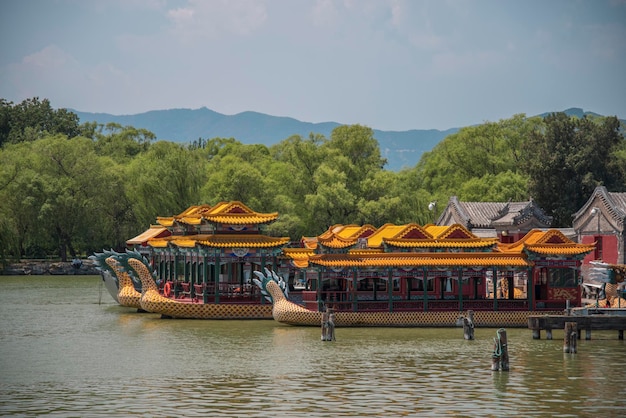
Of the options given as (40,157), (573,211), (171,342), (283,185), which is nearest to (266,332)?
(171,342)

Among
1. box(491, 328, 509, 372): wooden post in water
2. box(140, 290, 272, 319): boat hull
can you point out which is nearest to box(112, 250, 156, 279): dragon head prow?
box(140, 290, 272, 319): boat hull

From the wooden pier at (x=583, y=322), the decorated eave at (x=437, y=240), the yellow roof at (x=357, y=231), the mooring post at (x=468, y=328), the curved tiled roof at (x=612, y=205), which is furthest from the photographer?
the curved tiled roof at (x=612, y=205)

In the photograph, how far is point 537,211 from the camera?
88.0m

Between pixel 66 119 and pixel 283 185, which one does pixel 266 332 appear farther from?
pixel 66 119

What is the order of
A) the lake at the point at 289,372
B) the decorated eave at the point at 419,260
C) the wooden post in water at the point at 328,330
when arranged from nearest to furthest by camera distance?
1. the lake at the point at 289,372
2. the wooden post in water at the point at 328,330
3. the decorated eave at the point at 419,260

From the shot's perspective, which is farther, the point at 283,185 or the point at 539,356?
the point at 283,185

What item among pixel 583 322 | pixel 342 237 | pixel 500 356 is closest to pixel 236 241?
pixel 342 237

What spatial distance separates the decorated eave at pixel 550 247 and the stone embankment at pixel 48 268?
69400mm

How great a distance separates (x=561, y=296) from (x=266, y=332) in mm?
15874

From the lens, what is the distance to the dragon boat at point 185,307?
62.9 m

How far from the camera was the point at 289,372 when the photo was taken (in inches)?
1676

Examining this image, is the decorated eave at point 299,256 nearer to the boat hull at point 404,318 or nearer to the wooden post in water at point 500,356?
the boat hull at point 404,318

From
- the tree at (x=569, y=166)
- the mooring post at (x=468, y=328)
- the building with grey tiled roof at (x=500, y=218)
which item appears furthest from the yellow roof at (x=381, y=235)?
the tree at (x=569, y=166)

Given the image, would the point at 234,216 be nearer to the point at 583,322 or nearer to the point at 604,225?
the point at 583,322
